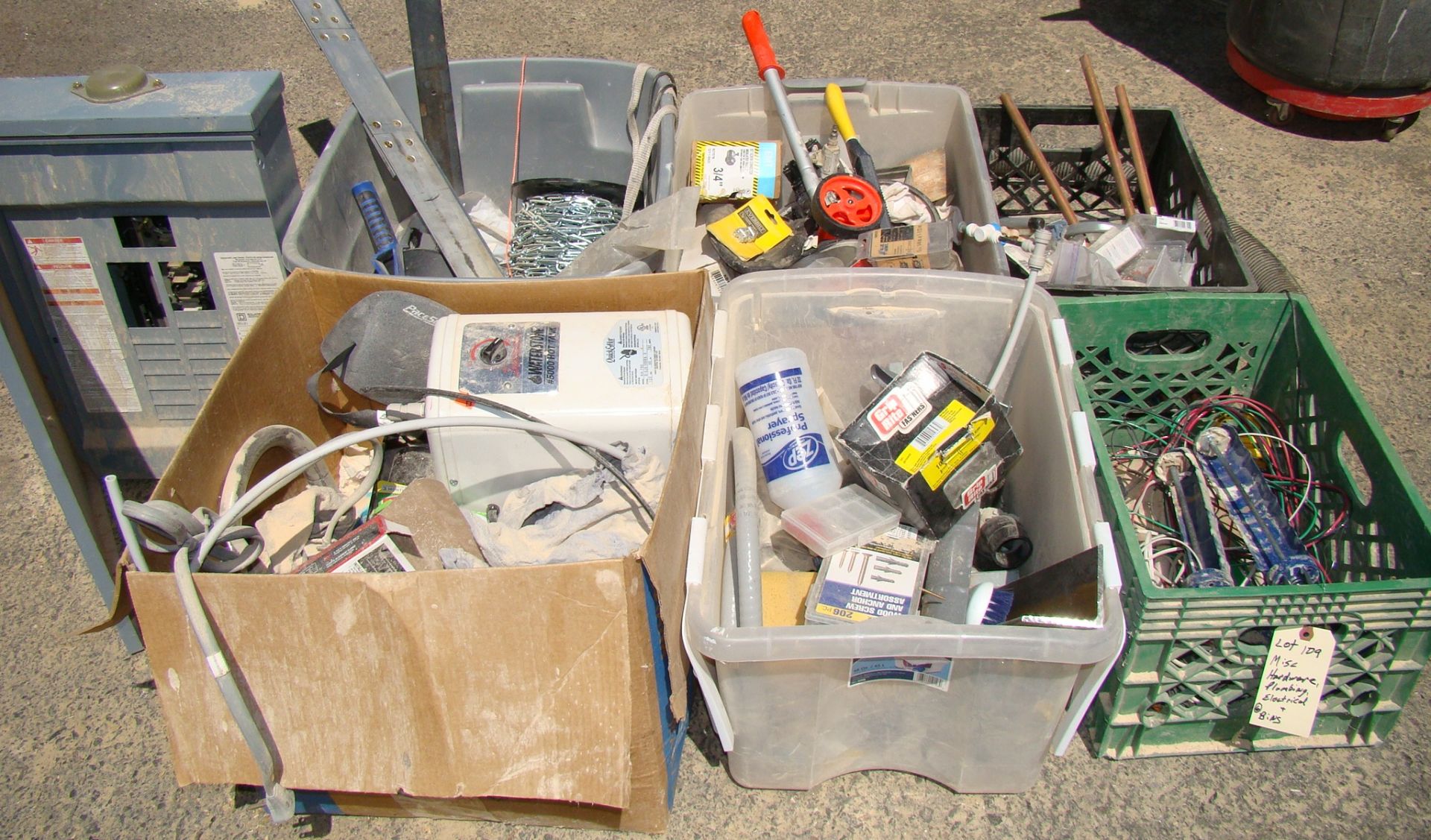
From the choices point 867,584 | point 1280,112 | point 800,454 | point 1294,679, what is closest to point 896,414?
point 800,454

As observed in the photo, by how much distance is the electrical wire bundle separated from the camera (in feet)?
5.33

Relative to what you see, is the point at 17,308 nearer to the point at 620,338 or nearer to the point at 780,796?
the point at 620,338

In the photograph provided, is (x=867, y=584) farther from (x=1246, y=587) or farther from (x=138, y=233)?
(x=138, y=233)

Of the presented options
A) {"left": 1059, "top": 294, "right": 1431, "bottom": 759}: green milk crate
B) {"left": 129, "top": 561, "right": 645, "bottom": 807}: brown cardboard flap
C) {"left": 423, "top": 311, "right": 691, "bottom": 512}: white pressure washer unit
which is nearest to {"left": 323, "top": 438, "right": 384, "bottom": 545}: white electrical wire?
{"left": 423, "top": 311, "right": 691, "bottom": 512}: white pressure washer unit

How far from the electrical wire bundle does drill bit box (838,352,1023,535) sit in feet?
1.04

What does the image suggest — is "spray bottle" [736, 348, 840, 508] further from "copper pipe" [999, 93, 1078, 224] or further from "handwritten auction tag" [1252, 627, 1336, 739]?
"copper pipe" [999, 93, 1078, 224]

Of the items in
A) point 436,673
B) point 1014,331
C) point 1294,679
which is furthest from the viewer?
point 1014,331

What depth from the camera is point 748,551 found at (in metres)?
1.40

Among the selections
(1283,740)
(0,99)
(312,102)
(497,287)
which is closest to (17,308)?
(0,99)

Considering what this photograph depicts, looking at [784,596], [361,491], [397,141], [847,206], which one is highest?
[397,141]

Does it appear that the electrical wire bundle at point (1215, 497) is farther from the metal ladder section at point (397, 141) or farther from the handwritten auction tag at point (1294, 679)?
the metal ladder section at point (397, 141)

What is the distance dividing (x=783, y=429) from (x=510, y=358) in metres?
0.46

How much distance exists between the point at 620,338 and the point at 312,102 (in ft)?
7.78

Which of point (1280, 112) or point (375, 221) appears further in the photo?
point (1280, 112)
